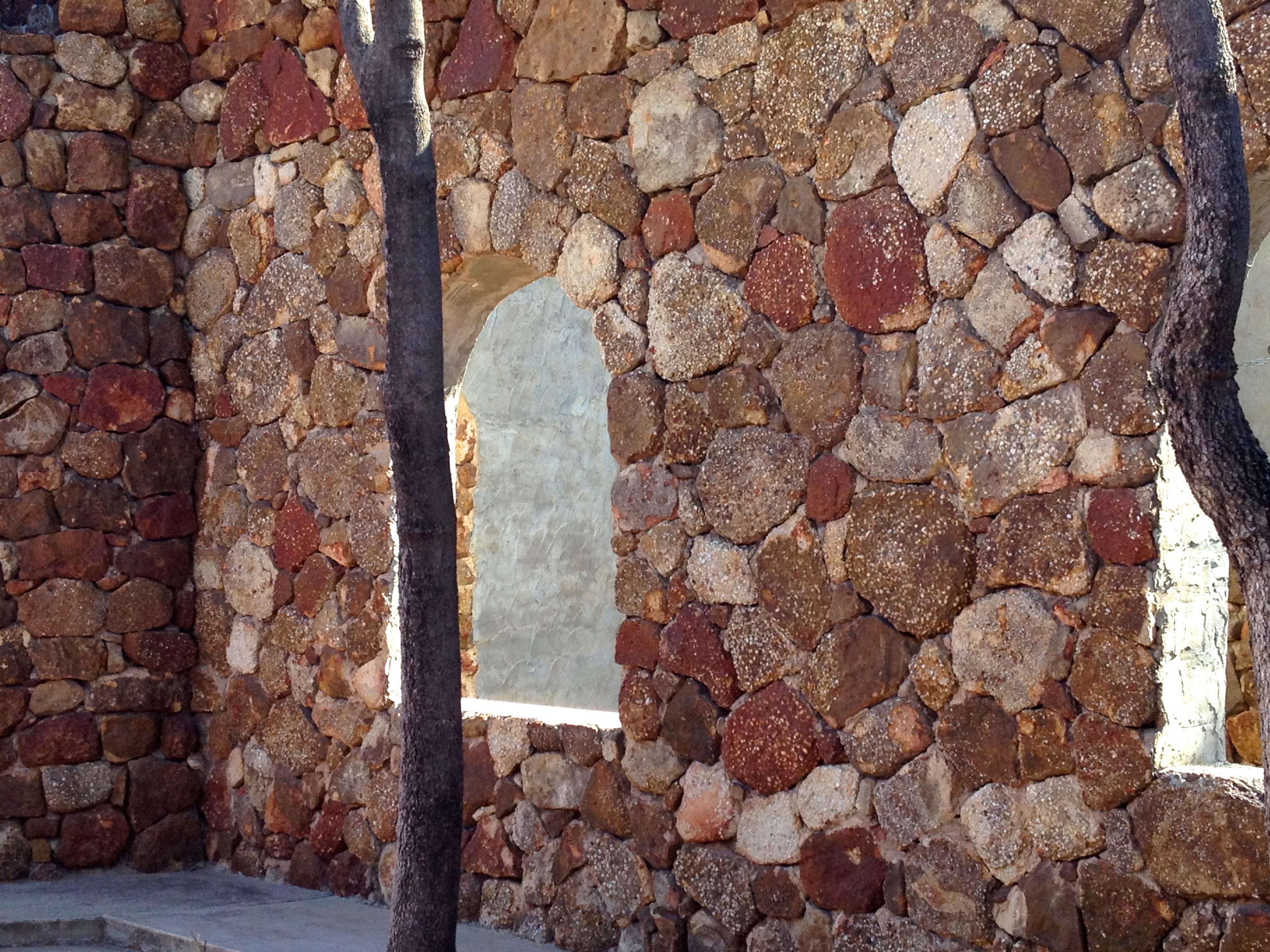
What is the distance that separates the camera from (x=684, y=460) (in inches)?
150

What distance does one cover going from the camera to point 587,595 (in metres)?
8.69

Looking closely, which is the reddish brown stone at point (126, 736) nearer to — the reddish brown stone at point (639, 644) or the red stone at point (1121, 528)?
the reddish brown stone at point (639, 644)

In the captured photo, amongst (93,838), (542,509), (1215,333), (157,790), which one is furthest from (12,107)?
(1215,333)

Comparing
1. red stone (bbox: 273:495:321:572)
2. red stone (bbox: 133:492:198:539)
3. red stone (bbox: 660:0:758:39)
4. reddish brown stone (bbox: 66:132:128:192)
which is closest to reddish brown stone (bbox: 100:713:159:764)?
red stone (bbox: 133:492:198:539)

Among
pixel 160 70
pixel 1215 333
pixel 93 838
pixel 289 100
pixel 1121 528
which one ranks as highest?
pixel 160 70

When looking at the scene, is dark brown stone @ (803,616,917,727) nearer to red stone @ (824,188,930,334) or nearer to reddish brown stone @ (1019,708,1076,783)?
reddish brown stone @ (1019,708,1076,783)

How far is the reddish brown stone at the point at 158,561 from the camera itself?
16.9ft

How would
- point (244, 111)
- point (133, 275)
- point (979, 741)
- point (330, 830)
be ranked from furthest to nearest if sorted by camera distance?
point (133, 275), point (244, 111), point (330, 830), point (979, 741)

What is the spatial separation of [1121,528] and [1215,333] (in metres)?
0.86

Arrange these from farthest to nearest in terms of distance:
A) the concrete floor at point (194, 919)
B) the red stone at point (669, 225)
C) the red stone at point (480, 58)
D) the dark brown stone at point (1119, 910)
→ the red stone at point (480, 58), the concrete floor at point (194, 919), the red stone at point (669, 225), the dark brown stone at point (1119, 910)

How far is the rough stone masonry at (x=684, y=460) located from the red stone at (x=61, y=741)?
14 millimetres

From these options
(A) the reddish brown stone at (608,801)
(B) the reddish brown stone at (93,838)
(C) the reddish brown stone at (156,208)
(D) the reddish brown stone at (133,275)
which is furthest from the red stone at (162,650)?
(A) the reddish brown stone at (608,801)

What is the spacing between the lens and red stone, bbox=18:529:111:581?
5027 mm

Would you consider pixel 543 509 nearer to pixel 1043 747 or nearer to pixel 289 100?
pixel 289 100
